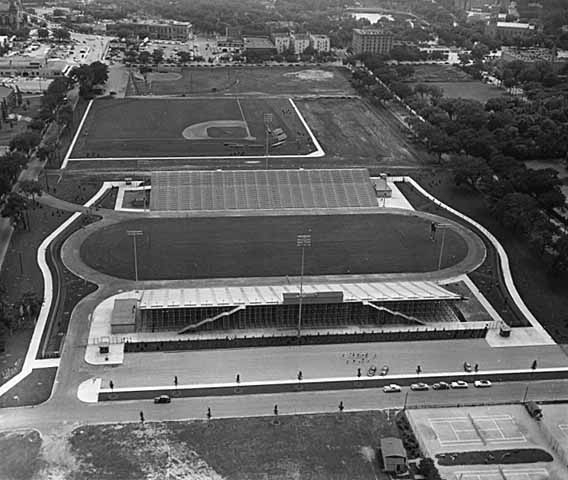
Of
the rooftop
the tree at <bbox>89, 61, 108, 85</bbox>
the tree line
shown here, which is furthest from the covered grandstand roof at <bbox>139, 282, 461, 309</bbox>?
the tree at <bbox>89, 61, 108, 85</bbox>

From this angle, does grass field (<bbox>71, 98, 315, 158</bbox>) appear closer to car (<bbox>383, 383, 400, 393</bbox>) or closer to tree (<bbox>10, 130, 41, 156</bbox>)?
tree (<bbox>10, 130, 41, 156</bbox>)

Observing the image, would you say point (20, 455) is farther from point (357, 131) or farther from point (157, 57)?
point (157, 57)

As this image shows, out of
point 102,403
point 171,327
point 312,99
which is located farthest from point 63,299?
point 312,99

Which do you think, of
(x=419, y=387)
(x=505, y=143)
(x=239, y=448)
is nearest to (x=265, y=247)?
(x=419, y=387)

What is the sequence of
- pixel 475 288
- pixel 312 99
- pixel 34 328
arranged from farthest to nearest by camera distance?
pixel 312 99
pixel 475 288
pixel 34 328

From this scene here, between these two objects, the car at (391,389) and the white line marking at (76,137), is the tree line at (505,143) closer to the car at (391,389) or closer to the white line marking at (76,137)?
the car at (391,389)

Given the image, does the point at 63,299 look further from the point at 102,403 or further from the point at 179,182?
the point at 179,182
